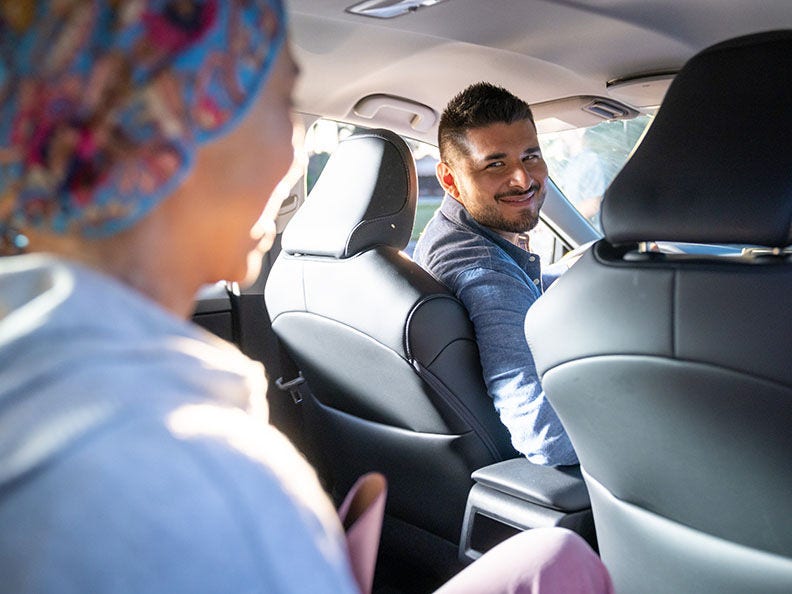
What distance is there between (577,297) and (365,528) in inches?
31.3

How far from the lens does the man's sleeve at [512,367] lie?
6.67 ft

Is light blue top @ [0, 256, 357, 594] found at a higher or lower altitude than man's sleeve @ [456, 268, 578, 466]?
higher

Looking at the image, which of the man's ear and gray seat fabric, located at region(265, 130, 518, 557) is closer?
gray seat fabric, located at region(265, 130, 518, 557)

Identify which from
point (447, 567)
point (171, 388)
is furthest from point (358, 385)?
point (171, 388)

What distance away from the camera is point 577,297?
58.2 inches

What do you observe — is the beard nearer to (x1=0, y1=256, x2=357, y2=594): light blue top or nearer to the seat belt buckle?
the seat belt buckle

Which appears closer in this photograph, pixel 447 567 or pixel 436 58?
pixel 447 567

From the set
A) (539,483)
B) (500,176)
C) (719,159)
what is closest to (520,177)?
(500,176)

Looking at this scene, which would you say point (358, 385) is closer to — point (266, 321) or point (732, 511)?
point (266, 321)

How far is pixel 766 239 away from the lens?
49.2 inches

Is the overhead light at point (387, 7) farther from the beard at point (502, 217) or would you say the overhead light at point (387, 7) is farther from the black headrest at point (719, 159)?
the black headrest at point (719, 159)

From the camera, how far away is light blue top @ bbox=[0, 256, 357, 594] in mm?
464

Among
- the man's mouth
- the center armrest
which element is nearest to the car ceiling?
the man's mouth

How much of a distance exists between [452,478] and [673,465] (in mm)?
797
